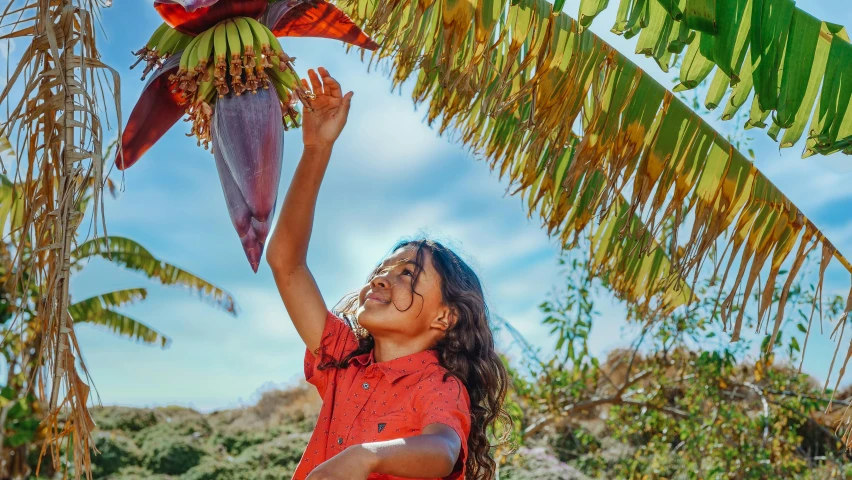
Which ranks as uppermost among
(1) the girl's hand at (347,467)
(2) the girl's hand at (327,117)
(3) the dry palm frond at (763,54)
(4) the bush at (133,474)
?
(3) the dry palm frond at (763,54)

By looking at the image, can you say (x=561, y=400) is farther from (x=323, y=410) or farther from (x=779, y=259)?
(x=323, y=410)

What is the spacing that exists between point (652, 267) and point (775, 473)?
1970mm

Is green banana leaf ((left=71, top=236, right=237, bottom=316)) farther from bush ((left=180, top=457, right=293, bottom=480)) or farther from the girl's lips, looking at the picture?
the girl's lips

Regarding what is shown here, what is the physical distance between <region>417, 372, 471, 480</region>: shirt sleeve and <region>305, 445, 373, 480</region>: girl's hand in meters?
0.33

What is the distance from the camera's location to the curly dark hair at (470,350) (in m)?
1.92

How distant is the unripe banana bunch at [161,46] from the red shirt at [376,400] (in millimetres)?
755

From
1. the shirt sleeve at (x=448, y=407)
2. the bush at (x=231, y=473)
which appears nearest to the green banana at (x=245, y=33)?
the shirt sleeve at (x=448, y=407)

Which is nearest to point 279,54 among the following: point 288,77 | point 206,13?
point 288,77

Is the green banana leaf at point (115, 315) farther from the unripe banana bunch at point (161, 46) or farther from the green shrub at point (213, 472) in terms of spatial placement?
the unripe banana bunch at point (161, 46)

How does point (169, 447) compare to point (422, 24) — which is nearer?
point (422, 24)

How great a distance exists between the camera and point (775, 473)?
478 cm

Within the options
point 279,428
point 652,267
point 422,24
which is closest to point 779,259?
point 652,267

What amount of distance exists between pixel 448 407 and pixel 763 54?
1.16m

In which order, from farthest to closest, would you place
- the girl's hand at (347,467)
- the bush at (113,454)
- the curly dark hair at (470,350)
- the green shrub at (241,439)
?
1. the green shrub at (241,439)
2. the bush at (113,454)
3. the curly dark hair at (470,350)
4. the girl's hand at (347,467)
